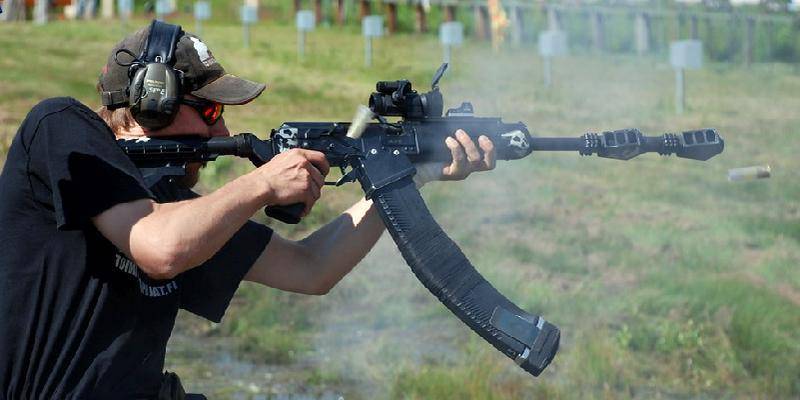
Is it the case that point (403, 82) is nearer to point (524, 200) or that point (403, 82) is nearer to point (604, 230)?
point (604, 230)

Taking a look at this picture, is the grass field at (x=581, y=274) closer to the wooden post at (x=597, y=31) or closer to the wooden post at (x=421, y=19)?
the wooden post at (x=597, y=31)

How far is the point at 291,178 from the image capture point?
453cm

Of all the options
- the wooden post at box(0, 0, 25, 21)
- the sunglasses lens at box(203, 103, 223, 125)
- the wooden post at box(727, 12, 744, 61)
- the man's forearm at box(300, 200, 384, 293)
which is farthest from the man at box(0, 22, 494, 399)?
the wooden post at box(0, 0, 25, 21)

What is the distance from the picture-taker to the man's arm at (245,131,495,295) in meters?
5.33

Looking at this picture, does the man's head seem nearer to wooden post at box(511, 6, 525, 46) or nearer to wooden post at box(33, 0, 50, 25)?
wooden post at box(511, 6, 525, 46)

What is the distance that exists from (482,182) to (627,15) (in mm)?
16322

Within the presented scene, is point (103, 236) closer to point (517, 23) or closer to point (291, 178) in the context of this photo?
point (291, 178)

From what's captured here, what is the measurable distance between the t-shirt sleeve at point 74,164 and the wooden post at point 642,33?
24100 millimetres

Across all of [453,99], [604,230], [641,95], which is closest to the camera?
[604,230]

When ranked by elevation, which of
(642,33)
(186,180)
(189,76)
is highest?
(189,76)

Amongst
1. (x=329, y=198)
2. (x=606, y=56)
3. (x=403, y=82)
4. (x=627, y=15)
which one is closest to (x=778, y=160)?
(x=329, y=198)

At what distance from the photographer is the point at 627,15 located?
29.4m

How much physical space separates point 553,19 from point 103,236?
24745 millimetres

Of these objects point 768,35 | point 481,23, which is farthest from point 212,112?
point 481,23
